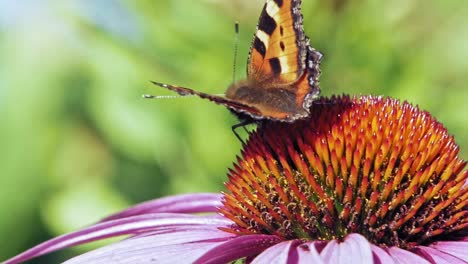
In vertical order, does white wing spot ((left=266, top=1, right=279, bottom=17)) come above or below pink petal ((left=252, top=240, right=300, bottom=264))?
above

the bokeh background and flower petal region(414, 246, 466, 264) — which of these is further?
the bokeh background

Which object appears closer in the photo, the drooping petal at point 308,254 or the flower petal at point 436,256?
the drooping petal at point 308,254

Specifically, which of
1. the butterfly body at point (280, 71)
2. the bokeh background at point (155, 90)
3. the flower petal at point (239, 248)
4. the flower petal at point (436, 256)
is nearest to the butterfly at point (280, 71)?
the butterfly body at point (280, 71)

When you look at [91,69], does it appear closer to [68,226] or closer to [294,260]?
[68,226]

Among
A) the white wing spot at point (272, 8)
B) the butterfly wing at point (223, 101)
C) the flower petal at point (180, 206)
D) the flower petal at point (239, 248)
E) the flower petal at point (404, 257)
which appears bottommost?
the flower petal at point (404, 257)

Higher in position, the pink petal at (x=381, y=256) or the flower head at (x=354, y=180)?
the flower head at (x=354, y=180)

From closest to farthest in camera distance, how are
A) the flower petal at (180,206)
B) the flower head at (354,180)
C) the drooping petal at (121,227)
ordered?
the flower head at (354,180), the drooping petal at (121,227), the flower petal at (180,206)

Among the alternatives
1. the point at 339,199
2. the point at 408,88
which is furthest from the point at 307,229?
the point at 408,88

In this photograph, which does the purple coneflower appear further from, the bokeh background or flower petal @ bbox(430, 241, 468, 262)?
the bokeh background

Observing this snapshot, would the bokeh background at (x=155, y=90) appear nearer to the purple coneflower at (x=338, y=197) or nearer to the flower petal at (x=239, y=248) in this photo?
the purple coneflower at (x=338, y=197)

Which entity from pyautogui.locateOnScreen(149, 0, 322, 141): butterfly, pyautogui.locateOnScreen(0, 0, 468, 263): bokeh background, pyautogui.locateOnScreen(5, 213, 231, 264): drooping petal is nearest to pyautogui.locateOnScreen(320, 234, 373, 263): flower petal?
pyautogui.locateOnScreen(149, 0, 322, 141): butterfly
